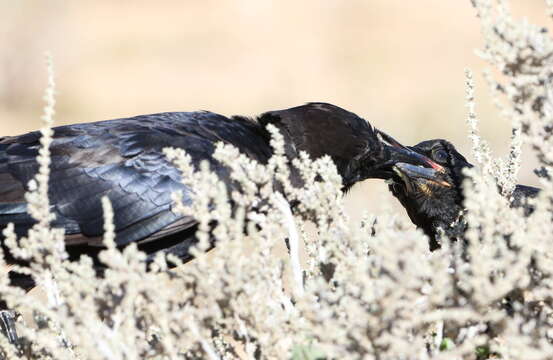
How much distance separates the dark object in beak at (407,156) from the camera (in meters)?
4.70

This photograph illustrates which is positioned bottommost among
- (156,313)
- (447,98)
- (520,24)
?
(447,98)

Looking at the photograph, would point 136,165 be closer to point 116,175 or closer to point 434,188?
point 116,175

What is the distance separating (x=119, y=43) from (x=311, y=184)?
1027cm

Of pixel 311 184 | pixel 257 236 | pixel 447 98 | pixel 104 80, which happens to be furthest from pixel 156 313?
pixel 104 80

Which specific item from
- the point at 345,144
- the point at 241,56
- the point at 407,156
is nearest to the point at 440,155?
the point at 407,156

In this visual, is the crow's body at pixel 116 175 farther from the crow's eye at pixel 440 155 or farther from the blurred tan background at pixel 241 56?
the blurred tan background at pixel 241 56

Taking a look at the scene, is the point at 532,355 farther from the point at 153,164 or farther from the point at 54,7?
the point at 54,7

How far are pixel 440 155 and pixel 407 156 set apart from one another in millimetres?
176

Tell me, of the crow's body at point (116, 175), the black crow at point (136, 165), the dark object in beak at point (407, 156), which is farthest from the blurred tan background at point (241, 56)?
the crow's body at point (116, 175)

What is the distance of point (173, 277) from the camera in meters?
2.60

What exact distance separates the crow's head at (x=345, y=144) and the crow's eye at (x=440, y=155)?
107 millimetres

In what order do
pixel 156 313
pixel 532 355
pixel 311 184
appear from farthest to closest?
pixel 311 184
pixel 156 313
pixel 532 355

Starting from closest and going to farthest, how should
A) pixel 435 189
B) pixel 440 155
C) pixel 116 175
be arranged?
pixel 116 175, pixel 435 189, pixel 440 155

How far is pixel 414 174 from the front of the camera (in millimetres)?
4723
